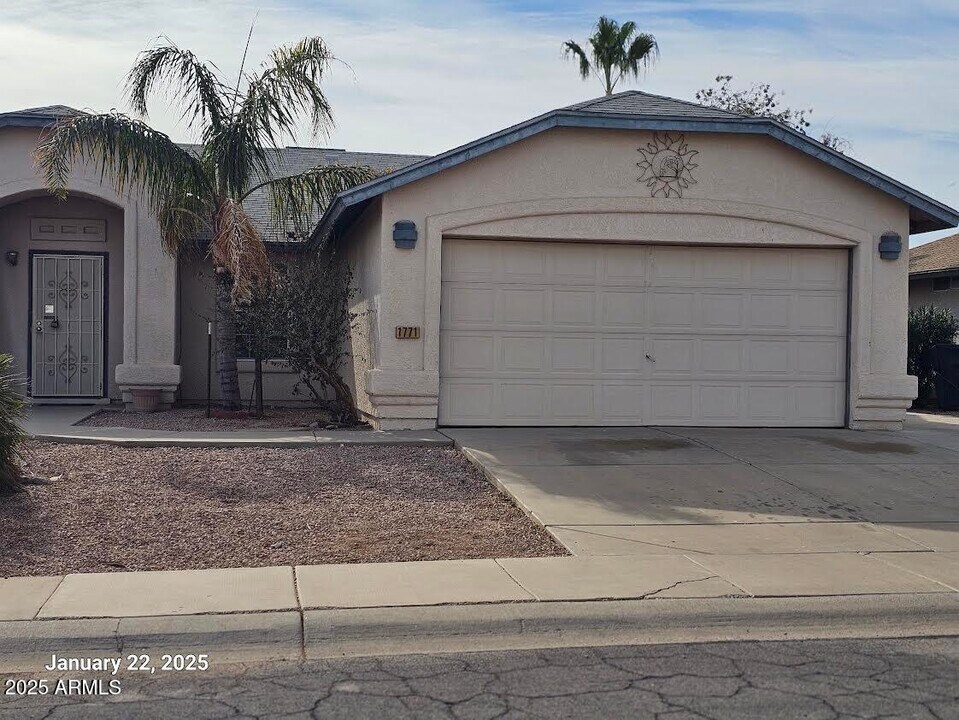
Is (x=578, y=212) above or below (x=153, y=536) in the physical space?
above

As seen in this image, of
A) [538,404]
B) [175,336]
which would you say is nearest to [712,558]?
[538,404]

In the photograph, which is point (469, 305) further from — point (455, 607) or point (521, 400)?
point (455, 607)

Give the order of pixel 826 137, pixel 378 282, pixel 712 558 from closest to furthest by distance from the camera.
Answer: pixel 712 558 < pixel 378 282 < pixel 826 137

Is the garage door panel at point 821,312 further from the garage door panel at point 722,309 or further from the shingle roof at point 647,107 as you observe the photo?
the shingle roof at point 647,107

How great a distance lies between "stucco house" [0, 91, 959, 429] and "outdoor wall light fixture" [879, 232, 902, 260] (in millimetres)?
28

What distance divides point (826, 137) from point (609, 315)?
843 inches

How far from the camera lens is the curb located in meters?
5.80

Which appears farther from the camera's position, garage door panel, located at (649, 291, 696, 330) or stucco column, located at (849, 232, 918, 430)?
stucco column, located at (849, 232, 918, 430)

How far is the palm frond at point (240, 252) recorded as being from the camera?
43.0ft

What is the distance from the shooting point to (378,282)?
13102 millimetres

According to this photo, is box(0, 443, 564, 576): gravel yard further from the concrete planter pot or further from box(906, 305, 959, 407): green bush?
box(906, 305, 959, 407): green bush

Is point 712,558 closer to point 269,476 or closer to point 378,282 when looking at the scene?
point 269,476

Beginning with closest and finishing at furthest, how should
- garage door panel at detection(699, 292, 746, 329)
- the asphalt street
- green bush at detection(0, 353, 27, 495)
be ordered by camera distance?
1. the asphalt street
2. green bush at detection(0, 353, 27, 495)
3. garage door panel at detection(699, 292, 746, 329)

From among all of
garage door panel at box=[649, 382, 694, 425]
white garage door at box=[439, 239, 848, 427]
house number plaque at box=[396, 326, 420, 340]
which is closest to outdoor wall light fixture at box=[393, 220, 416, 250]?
white garage door at box=[439, 239, 848, 427]
